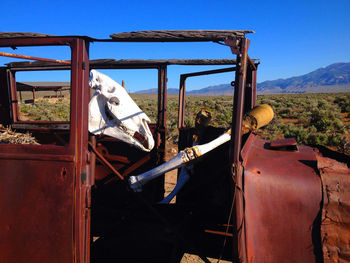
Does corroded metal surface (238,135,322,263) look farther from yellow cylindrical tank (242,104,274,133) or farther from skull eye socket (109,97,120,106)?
skull eye socket (109,97,120,106)

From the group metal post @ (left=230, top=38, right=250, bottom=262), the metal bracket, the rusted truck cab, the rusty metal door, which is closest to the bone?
the rusted truck cab

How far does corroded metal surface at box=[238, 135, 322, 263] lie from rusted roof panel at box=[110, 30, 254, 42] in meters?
0.92

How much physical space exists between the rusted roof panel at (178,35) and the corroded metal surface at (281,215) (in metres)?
0.92

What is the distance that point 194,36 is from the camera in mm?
1826

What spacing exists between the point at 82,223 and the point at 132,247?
119cm

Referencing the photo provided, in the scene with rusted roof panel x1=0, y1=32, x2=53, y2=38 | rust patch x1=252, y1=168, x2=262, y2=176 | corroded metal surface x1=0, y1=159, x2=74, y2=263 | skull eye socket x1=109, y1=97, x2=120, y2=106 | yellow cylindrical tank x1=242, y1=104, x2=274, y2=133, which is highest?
rusted roof panel x1=0, y1=32, x2=53, y2=38

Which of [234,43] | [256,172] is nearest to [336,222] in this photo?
[256,172]

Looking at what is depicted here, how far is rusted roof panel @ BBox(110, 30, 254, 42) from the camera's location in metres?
1.81

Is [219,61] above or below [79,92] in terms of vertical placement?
above

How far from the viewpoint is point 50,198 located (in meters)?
1.89

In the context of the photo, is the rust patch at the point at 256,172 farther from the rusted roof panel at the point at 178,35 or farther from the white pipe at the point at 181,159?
the rusted roof panel at the point at 178,35

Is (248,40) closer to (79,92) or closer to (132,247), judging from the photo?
(79,92)

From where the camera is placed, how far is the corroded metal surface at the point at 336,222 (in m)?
1.72

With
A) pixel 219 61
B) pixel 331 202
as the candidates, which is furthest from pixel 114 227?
pixel 219 61
